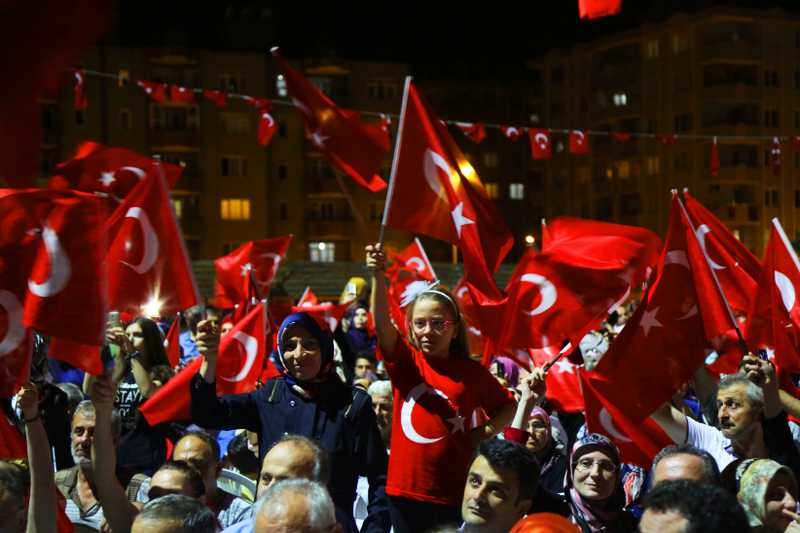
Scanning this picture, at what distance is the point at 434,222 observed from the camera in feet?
24.0

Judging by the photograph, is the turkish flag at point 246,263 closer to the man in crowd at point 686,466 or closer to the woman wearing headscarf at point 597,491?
the woman wearing headscarf at point 597,491

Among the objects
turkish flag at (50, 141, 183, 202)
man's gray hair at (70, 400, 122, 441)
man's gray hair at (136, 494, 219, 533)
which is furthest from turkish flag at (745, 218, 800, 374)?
turkish flag at (50, 141, 183, 202)

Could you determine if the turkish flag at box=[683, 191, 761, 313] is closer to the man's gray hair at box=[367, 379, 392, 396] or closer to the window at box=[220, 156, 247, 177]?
the man's gray hair at box=[367, 379, 392, 396]

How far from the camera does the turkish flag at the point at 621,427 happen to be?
6.30m

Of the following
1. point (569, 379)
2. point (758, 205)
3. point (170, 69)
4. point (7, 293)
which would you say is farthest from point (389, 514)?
point (758, 205)

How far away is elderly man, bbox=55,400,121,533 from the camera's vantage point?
6562mm

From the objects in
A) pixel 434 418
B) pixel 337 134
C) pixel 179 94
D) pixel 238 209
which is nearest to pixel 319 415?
pixel 434 418

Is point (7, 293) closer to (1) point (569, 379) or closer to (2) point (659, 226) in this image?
(1) point (569, 379)

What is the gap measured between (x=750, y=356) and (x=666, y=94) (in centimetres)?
6190

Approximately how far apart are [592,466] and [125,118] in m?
56.6

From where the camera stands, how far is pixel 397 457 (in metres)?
5.70

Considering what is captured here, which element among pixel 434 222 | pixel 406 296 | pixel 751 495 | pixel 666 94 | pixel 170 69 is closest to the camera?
pixel 751 495

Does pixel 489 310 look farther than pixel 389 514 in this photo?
Yes

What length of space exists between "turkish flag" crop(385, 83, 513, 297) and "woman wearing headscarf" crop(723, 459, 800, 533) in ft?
8.44
